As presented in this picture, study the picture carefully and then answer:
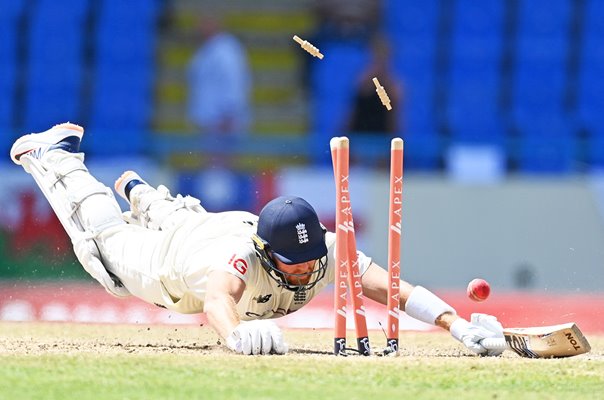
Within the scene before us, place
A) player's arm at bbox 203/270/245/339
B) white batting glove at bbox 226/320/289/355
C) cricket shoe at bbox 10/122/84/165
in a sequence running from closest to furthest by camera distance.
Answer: white batting glove at bbox 226/320/289/355 < player's arm at bbox 203/270/245/339 < cricket shoe at bbox 10/122/84/165

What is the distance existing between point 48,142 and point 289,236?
2.73m

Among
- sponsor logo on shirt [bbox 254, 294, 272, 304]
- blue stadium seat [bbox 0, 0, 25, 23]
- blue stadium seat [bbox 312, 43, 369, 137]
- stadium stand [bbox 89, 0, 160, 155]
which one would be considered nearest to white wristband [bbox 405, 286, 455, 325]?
sponsor logo on shirt [bbox 254, 294, 272, 304]

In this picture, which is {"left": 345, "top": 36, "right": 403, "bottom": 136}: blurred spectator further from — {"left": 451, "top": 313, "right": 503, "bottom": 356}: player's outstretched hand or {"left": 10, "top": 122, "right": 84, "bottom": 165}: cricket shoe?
{"left": 451, "top": 313, "right": 503, "bottom": 356}: player's outstretched hand

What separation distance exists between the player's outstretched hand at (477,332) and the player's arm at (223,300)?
1.13 m

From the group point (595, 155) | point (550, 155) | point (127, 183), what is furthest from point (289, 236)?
point (595, 155)

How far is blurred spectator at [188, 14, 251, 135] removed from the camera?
1559 cm

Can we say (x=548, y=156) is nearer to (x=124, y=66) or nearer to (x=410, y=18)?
(x=410, y=18)

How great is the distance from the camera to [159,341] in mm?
8414

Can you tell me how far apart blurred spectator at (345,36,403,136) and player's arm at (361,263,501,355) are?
6.97 meters

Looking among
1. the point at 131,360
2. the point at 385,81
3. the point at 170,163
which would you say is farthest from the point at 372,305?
the point at 131,360

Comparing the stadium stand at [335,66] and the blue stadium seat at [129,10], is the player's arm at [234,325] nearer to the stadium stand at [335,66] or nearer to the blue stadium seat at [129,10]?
the stadium stand at [335,66]

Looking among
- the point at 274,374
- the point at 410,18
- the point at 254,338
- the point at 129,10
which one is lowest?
the point at 274,374

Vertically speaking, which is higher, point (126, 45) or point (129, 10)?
point (129, 10)

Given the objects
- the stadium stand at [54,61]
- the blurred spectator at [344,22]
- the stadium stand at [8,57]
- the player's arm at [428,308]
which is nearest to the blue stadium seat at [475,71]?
the blurred spectator at [344,22]
